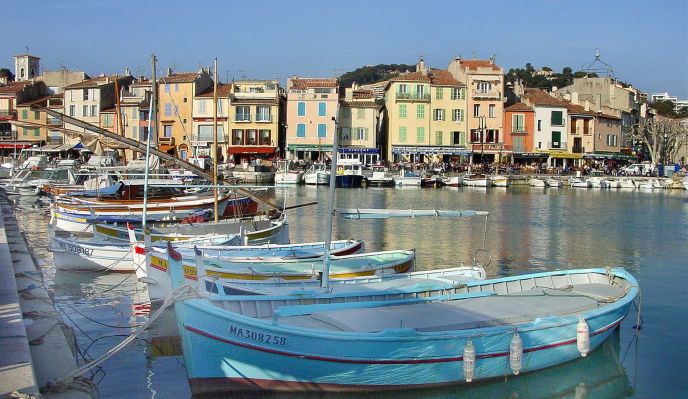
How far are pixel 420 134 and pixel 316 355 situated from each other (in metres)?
69.7

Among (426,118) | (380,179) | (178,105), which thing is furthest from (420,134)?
(178,105)

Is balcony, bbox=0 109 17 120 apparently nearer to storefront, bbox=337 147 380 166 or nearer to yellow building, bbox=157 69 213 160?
yellow building, bbox=157 69 213 160

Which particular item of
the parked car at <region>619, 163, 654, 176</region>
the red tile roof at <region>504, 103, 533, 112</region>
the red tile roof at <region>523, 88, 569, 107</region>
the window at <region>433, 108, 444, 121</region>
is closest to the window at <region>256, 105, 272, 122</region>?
the window at <region>433, 108, 444, 121</region>

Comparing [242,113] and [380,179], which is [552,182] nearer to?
[380,179]

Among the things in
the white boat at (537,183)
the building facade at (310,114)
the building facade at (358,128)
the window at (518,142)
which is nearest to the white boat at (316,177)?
the building facade at (310,114)

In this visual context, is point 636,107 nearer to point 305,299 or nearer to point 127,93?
point 127,93

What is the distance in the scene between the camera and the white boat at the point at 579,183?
73.2m

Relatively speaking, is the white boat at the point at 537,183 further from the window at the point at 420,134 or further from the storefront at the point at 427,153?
the window at the point at 420,134

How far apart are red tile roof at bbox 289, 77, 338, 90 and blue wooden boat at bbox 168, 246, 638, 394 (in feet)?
214

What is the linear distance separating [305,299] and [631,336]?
7322 mm

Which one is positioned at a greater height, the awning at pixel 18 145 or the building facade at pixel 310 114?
the building facade at pixel 310 114

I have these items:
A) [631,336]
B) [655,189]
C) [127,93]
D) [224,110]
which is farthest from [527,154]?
[631,336]

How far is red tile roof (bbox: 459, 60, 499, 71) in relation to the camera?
80562mm

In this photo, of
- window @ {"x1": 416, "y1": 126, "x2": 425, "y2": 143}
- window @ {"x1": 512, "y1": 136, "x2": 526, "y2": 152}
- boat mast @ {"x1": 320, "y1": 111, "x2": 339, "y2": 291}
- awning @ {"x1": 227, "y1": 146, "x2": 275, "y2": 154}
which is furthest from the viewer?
window @ {"x1": 512, "y1": 136, "x2": 526, "y2": 152}
